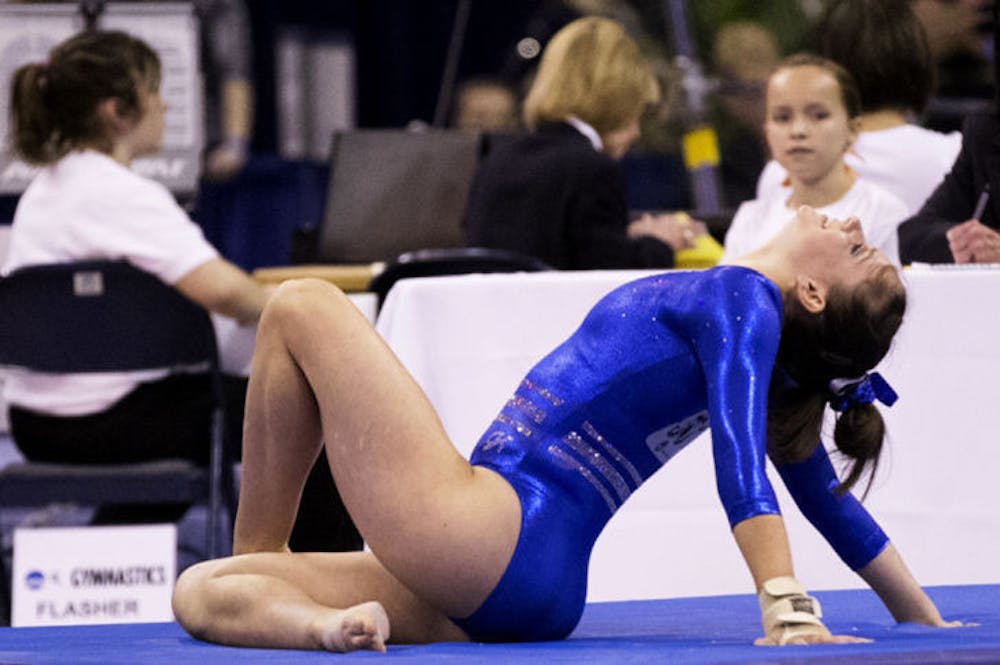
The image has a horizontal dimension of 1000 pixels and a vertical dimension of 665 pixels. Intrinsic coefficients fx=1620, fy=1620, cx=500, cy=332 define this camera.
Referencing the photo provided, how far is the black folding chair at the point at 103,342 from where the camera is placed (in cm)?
340

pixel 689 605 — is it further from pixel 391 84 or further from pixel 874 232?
pixel 391 84

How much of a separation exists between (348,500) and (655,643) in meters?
0.49

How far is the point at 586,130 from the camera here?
4.07 meters

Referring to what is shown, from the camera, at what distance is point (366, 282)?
3875 millimetres

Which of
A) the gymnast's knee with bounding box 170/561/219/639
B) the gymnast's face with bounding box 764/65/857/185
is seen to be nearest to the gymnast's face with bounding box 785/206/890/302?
the gymnast's knee with bounding box 170/561/219/639

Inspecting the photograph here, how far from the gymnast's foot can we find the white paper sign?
1367 millimetres

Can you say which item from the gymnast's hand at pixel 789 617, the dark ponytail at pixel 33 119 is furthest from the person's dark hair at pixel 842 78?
the gymnast's hand at pixel 789 617

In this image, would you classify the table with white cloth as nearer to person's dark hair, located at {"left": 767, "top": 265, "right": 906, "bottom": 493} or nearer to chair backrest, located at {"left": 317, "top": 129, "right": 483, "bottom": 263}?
person's dark hair, located at {"left": 767, "top": 265, "right": 906, "bottom": 493}

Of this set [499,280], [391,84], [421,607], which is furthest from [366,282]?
[391,84]

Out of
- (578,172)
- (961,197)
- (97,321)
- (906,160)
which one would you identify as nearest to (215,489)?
(97,321)

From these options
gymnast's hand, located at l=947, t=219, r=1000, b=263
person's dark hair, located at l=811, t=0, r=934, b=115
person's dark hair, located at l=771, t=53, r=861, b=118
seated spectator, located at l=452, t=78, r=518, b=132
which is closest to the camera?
gymnast's hand, located at l=947, t=219, r=1000, b=263

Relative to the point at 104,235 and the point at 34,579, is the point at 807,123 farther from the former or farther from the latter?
the point at 34,579

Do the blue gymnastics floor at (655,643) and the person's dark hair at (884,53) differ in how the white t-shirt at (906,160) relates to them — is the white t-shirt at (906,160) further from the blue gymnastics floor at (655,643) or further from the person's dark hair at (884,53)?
the blue gymnastics floor at (655,643)

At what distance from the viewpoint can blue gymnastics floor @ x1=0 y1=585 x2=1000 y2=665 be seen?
1.83 meters
